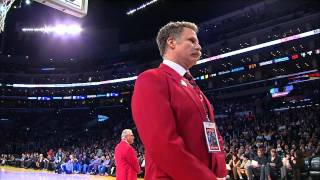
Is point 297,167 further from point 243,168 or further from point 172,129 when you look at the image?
point 172,129

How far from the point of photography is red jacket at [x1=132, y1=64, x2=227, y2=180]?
66.3 inches

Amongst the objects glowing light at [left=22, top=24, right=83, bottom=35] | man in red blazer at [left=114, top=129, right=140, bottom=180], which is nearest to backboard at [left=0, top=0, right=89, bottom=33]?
man in red blazer at [left=114, top=129, right=140, bottom=180]

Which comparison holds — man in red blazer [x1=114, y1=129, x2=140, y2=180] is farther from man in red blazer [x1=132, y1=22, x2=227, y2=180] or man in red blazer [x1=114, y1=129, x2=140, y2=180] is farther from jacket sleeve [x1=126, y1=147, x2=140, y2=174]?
man in red blazer [x1=132, y1=22, x2=227, y2=180]

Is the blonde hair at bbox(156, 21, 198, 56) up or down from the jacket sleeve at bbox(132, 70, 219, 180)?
up

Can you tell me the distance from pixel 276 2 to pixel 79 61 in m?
21.5

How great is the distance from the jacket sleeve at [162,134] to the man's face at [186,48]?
0.95 ft

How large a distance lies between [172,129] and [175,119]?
0.10 m

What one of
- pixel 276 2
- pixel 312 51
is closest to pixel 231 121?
pixel 312 51

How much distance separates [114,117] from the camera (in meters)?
38.6

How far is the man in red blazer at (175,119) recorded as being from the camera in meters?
1.69

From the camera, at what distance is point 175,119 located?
1.82 m

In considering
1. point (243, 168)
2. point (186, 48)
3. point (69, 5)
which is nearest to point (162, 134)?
point (186, 48)

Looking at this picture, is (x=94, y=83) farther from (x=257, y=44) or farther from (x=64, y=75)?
(x=257, y=44)

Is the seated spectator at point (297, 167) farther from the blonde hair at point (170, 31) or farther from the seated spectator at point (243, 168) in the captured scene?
the blonde hair at point (170, 31)
